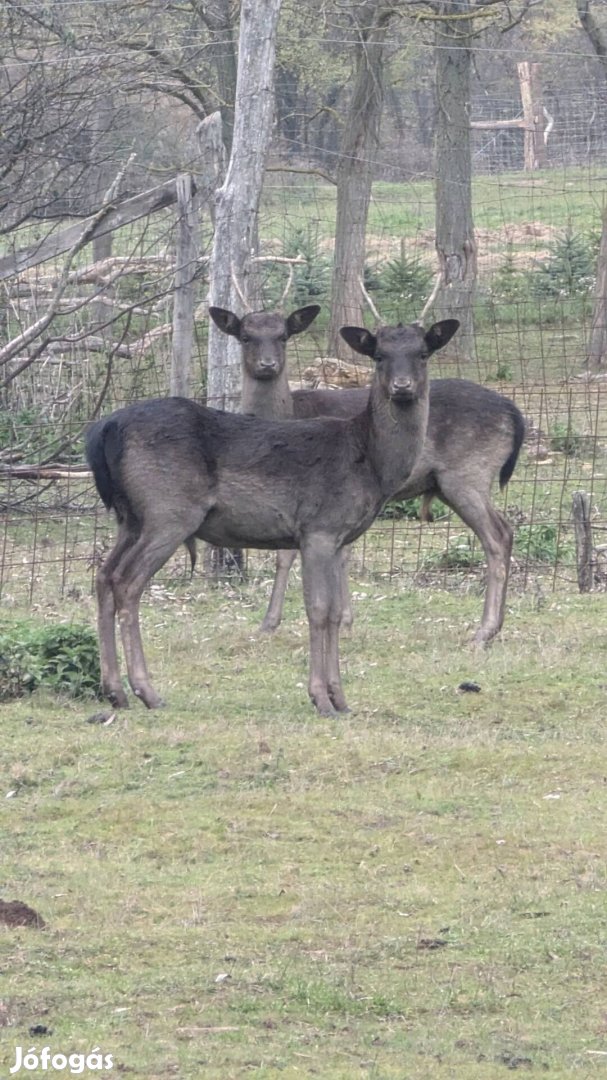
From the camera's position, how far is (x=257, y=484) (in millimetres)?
8461

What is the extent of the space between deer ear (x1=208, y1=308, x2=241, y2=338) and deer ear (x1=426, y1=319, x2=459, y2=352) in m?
2.12

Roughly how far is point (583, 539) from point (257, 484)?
3780 millimetres

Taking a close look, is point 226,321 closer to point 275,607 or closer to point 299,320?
point 299,320

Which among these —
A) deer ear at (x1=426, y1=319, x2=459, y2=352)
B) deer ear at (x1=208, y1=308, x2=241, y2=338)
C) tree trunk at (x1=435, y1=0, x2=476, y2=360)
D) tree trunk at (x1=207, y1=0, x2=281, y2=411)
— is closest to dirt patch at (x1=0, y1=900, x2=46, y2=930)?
deer ear at (x1=426, y1=319, x2=459, y2=352)

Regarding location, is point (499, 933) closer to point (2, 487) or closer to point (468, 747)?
point (468, 747)

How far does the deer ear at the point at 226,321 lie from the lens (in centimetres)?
1048

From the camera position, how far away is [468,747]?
7.65 m

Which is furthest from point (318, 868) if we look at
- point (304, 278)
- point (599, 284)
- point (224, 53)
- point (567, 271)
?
point (224, 53)

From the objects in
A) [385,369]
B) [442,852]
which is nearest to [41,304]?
[385,369]

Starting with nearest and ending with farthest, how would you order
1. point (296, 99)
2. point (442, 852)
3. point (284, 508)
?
1. point (442, 852)
2. point (284, 508)
3. point (296, 99)

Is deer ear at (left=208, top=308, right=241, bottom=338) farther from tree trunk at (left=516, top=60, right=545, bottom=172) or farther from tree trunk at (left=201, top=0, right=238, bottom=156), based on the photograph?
tree trunk at (left=516, top=60, right=545, bottom=172)

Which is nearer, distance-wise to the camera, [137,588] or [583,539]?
[137,588]

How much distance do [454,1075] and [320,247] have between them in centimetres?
2722

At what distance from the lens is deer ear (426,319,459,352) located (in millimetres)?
8609
